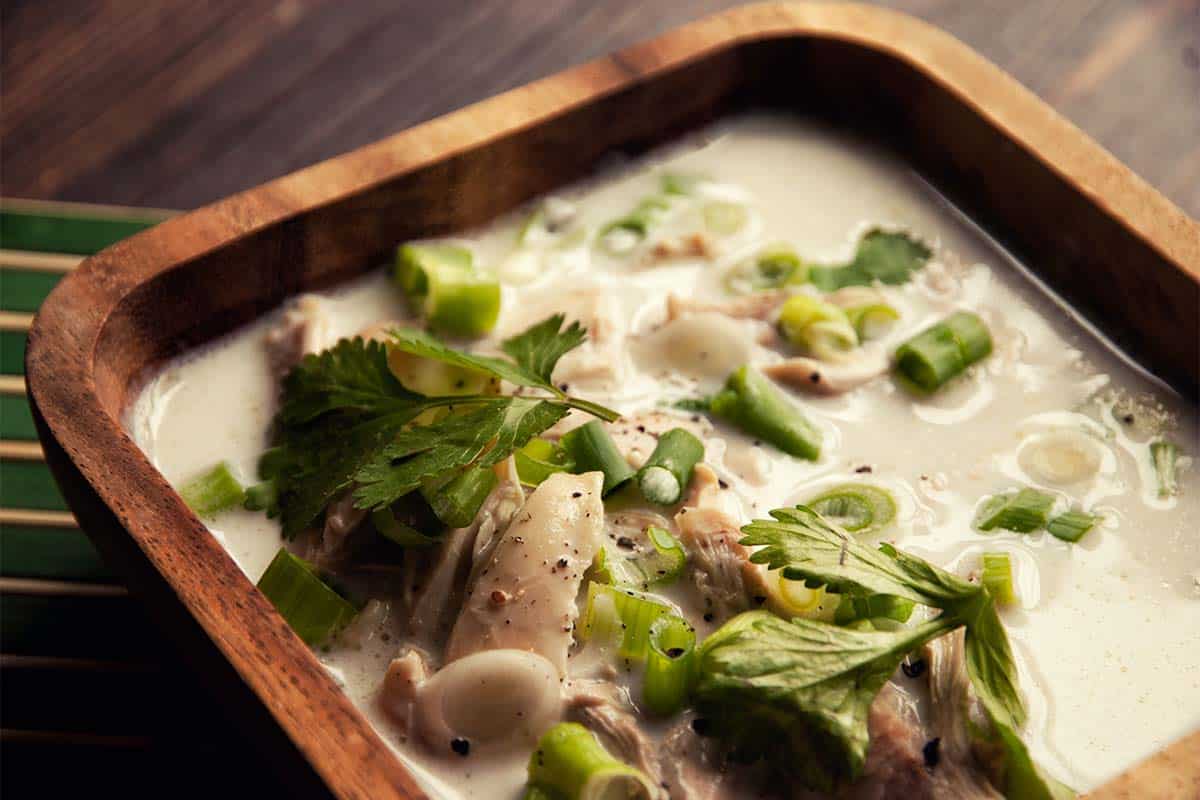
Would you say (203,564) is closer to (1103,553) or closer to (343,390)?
(343,390)

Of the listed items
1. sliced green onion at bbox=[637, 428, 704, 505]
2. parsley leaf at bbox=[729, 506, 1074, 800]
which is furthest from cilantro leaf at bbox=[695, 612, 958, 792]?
sliced green onion at bbox=[637, 428, 704, 505]

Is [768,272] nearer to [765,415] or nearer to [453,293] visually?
[765,415]

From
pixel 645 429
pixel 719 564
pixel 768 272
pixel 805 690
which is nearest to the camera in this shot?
pixel 805 690

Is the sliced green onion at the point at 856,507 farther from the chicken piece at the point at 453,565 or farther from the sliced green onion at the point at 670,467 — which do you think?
→ the chicken piece at the point at 453,565

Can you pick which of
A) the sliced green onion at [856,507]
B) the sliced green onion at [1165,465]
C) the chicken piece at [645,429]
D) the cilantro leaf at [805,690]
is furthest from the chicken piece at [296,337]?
the sliced green onion at [1165,465]

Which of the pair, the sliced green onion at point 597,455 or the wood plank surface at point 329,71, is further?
the wood plank surface at point 329,71

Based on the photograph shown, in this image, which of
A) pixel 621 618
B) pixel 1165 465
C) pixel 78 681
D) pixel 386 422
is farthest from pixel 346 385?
pixel 1165 465
